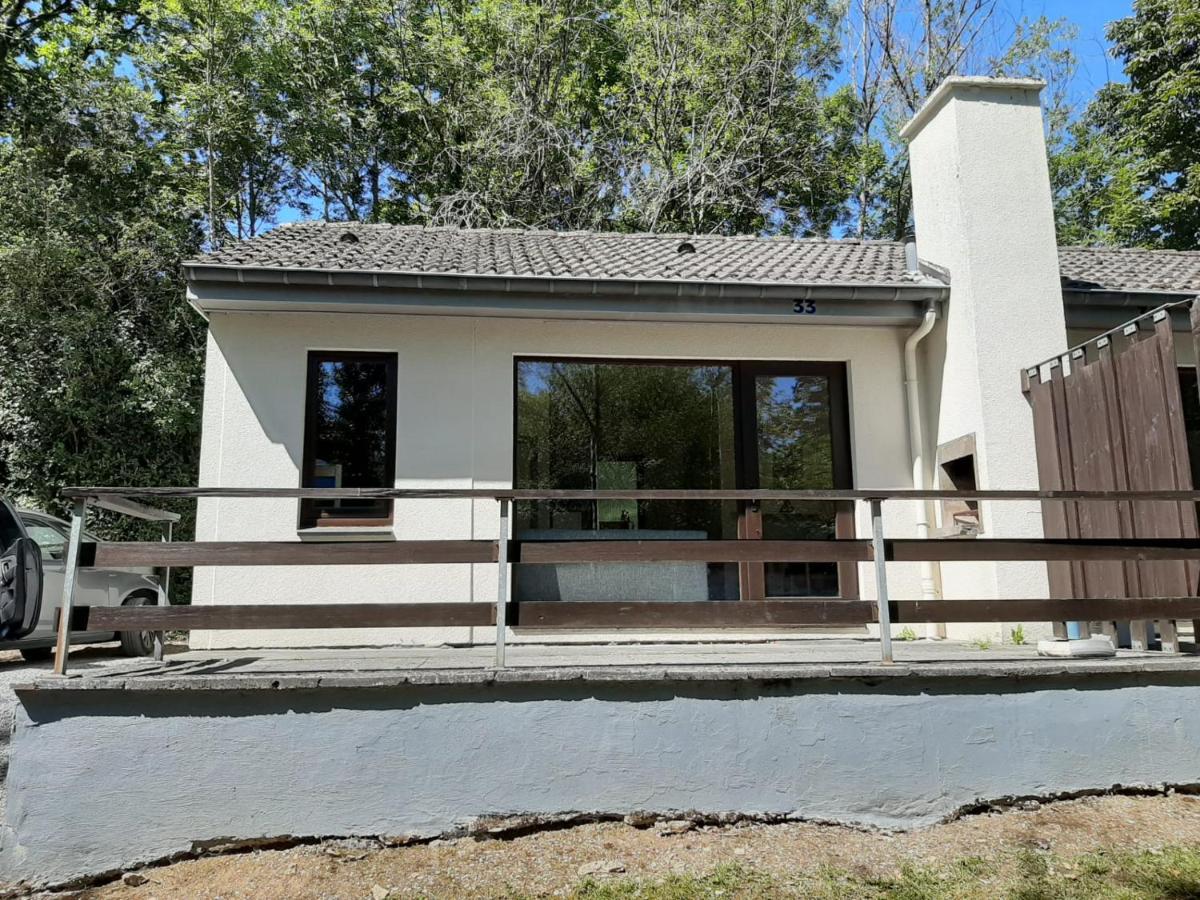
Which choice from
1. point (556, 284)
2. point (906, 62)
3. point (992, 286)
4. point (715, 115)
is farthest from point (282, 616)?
point (906, 62)

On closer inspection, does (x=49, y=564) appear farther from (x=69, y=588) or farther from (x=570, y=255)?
(x=570, y=255)

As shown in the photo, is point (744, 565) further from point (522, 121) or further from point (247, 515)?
point (522, 121)

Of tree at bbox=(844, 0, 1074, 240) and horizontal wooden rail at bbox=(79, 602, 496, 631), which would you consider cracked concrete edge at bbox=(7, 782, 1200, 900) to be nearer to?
horizontal wooden rail at bbox=(79, 602, 496, 631)

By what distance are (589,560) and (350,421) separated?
11.3 feet

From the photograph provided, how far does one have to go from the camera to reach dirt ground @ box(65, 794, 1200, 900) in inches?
130

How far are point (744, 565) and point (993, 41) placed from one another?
17.9m

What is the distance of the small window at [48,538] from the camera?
748 centimetres

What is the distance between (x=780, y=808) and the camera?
3736mm

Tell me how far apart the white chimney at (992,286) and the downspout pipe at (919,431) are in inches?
4.6

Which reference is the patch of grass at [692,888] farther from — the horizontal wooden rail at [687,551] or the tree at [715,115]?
the tree at [715,115]

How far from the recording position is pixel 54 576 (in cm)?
734

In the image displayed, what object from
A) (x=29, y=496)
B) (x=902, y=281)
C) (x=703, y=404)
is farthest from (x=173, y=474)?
(x=902, y=281)

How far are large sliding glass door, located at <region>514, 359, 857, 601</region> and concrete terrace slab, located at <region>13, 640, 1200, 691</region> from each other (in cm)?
175

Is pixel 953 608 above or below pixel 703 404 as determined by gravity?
below
